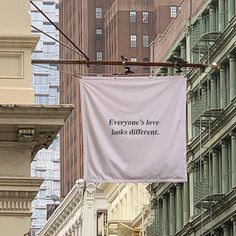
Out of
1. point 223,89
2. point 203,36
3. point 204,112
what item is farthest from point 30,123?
point 203,36

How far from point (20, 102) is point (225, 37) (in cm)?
3723

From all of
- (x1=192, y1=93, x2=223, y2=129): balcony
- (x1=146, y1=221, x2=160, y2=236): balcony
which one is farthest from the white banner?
(x1=146, y1=221, x2=160, y2=236): balcony

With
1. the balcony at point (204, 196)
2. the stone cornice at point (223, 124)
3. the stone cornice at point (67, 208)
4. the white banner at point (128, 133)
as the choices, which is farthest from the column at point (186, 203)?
the white banner at point (128, 133)

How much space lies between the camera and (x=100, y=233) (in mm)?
103625

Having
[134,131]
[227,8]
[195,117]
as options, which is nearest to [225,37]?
[227,8]

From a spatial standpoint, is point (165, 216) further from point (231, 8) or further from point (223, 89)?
point (231, 8)

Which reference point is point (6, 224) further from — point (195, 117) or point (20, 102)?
point (195, 117)

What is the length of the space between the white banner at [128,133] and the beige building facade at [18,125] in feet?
3.69

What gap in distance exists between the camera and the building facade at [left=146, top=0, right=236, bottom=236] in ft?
214

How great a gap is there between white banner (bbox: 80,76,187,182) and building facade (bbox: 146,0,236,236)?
106ft

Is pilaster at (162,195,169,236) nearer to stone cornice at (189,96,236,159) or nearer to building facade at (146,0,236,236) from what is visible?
building facade at (146,0,236,236)

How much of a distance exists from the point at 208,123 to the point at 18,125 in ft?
131

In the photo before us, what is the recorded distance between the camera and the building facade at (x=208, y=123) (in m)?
65.1

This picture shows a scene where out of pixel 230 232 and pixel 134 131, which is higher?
pixel 230 232
